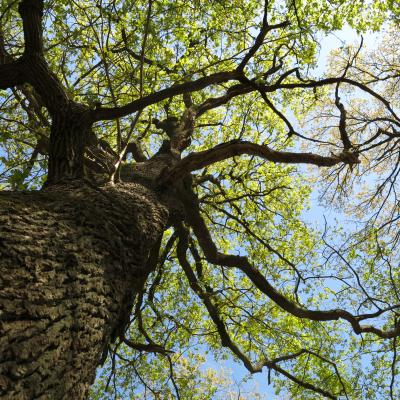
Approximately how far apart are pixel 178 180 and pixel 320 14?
429 centimetres

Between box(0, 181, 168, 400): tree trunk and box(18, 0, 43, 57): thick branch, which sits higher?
box(18, 0, 43, 57): thick branch

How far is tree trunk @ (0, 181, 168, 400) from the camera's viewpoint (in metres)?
1.98

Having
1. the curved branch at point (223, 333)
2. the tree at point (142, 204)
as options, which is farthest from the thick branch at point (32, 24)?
the curved branch at point (223, 333)

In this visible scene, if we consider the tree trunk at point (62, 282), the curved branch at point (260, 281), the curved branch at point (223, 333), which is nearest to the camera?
the tree trunk at point (62, 282)

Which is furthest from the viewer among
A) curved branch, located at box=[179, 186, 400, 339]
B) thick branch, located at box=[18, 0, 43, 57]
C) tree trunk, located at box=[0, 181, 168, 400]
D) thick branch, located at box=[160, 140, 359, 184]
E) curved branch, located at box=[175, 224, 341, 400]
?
curved branch, located at box=[175, 224, 341, 400]

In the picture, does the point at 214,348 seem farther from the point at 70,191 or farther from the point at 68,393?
the point at 68,393

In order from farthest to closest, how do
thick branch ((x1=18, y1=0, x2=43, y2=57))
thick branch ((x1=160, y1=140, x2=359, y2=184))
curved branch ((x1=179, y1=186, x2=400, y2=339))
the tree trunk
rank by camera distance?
curved branch ((x1=179, y1=186, x2=400, y2=339)) < thick branch ((x1=160, y1=140, x2=359, y2=184)) < thick branch ((x1=18, y1=0, x2=43, y2=57)) < the tree trunk

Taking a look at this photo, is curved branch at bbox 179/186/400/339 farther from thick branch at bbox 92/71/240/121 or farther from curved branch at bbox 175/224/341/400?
thick branch at bbox 92/71/240/121

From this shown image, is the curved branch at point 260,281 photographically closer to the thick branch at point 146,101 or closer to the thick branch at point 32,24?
the thick branch at point 146,101

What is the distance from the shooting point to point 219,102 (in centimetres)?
694

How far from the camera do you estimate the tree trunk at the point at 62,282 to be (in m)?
1.98

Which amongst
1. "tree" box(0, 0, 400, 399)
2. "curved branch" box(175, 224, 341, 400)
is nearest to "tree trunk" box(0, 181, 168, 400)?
"tree" box(0, 0, 400, 399)

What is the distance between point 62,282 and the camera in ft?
8.13

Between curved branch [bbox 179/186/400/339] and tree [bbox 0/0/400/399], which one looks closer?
tree [bbox 0/0/400/399]
